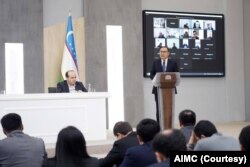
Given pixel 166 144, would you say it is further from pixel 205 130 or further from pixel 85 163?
pixel 205 130

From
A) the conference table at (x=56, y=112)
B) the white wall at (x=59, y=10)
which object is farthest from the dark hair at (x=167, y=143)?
the white wall at (x=59, y=10)

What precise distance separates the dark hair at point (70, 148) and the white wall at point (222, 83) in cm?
797

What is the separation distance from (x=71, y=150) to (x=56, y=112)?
3.73m

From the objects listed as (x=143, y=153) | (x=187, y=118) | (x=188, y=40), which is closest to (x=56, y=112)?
(x=187, y=118)

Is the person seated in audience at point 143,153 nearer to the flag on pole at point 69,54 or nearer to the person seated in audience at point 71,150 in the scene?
the person seated in audience at point 71,150

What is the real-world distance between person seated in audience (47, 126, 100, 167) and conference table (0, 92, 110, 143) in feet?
11.5

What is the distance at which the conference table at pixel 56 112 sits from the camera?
20.3ft

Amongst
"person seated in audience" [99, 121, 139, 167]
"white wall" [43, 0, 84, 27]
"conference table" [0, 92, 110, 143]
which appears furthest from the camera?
"white wall" [43, 0, 84, 27]

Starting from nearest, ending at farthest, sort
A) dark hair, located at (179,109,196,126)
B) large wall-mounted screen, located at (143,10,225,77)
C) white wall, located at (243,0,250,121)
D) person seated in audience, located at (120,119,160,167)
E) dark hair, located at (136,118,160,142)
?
person seated in audience, located at (120,119,160,167)
dark hair, located at (136,118,160,142)
dark hair, located at (179,109,196,126)
large wall-mounted screen, located at (143,10,225,77)
white wall, located at (243,0,250,121)

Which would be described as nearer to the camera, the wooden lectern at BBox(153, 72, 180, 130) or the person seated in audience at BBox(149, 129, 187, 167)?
the person seated in audience at BBox(149, 129, 187, 167)

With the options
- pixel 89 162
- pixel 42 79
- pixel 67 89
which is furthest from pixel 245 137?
pixel 42 79

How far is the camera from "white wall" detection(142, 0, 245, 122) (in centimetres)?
1070

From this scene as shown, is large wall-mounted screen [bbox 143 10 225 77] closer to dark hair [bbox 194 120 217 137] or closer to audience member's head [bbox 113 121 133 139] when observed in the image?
audience member's head [bbox 113 121 133 139]

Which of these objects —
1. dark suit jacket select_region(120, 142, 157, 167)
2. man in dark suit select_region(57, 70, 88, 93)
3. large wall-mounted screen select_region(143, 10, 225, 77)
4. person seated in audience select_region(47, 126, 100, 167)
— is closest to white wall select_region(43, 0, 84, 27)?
large wall-mounted screen select_region(143, 10, 225, 77)
